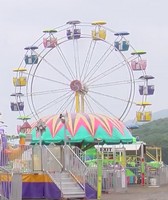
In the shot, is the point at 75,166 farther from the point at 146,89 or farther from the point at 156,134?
the point at 156,134

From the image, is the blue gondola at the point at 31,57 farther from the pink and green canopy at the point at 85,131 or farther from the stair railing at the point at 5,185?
the stair railing at the point at 5,185

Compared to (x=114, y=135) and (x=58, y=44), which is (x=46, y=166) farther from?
(x=58, y=44)

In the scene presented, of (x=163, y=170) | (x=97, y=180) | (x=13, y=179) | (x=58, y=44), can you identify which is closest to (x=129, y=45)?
(x=58, y=44)

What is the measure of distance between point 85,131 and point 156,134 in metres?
58.0

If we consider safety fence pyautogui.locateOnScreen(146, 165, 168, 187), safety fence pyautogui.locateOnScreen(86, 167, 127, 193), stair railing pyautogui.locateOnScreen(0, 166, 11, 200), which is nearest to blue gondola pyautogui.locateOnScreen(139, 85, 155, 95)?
safety fence pyautogui.locateOnScreen(146, 165, 168, 187)

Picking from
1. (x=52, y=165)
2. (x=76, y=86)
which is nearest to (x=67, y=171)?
(x=52, y=165)

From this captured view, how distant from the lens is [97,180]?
23.9 meters

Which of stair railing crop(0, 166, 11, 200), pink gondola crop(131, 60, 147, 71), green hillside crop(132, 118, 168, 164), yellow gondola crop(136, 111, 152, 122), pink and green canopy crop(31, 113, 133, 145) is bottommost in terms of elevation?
stair railing crop(0, 166, 11, 200)

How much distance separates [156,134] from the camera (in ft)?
292

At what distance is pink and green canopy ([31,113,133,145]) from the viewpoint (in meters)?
31.6

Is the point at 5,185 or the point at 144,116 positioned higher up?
the point at 144,116

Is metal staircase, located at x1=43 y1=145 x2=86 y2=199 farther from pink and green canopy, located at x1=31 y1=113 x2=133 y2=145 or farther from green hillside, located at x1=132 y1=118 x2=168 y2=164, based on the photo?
green hillside, located at x1=132 y1=118 x2=168 y2=164

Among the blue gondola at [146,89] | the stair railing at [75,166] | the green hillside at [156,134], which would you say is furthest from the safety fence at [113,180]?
the green hillside at [156,134]

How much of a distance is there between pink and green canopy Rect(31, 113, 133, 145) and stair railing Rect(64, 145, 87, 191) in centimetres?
749
